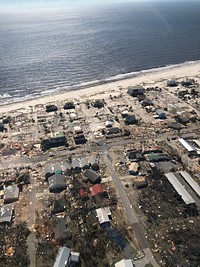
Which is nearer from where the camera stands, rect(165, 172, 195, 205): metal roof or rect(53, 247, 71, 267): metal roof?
rect(53, 247, 71, 267): metal roof

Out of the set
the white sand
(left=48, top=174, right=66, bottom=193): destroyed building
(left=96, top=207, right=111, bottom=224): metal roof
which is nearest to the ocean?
the white sand

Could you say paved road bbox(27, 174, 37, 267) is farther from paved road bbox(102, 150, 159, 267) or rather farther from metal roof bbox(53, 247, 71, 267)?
paved road bbox(102, 150, 159, 267)

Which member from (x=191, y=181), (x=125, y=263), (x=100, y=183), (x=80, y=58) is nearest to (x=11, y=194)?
(x=100, y=183)

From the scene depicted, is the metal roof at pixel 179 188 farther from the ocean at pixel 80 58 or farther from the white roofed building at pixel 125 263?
the ocean at pixel 80 58

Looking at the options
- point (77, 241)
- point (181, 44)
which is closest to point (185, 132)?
point (77, 241)

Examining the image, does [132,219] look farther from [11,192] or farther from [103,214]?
[11,192]
